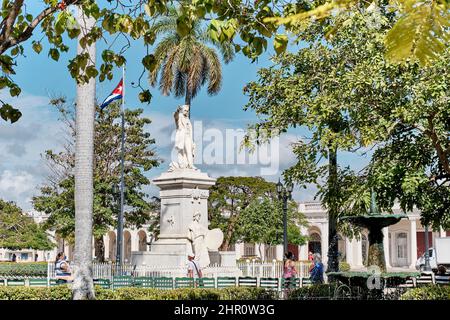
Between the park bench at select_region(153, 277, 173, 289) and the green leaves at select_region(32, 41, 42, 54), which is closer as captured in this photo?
the green leaves at select_region(32, 41, 42, 54)

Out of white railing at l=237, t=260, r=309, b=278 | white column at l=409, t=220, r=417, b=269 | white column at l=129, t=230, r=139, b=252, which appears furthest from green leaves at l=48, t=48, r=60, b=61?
white column at l=129, t=230, r=139, b=252

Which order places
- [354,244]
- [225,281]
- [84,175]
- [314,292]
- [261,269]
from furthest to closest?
[354,244], [261,269], [225,281], [314,292], [84,175]

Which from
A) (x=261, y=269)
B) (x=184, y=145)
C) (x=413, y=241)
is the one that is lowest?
(x=413, y=241)

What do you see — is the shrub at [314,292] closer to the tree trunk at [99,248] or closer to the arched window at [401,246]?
the tree trunk at [99,248]

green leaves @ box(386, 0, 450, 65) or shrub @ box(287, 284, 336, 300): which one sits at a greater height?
green leaves @ box(386, 0, 450, 65)

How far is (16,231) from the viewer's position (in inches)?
2205

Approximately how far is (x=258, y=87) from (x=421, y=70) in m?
5.93

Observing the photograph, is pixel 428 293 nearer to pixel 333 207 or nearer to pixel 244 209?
pixel 333 207

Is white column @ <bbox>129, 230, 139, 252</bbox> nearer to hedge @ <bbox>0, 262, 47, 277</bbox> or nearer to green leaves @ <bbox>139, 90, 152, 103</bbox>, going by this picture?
hedge @ <bbox>0, 262, 47, 277</bbox>

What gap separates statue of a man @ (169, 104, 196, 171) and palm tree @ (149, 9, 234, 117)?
7432 millimetres

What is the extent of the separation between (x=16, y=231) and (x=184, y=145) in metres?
33.5

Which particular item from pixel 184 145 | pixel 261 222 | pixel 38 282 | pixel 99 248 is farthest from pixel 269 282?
pixel 261 222

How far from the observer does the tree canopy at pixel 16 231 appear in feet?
177

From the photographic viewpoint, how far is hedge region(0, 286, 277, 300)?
46.8 feet
